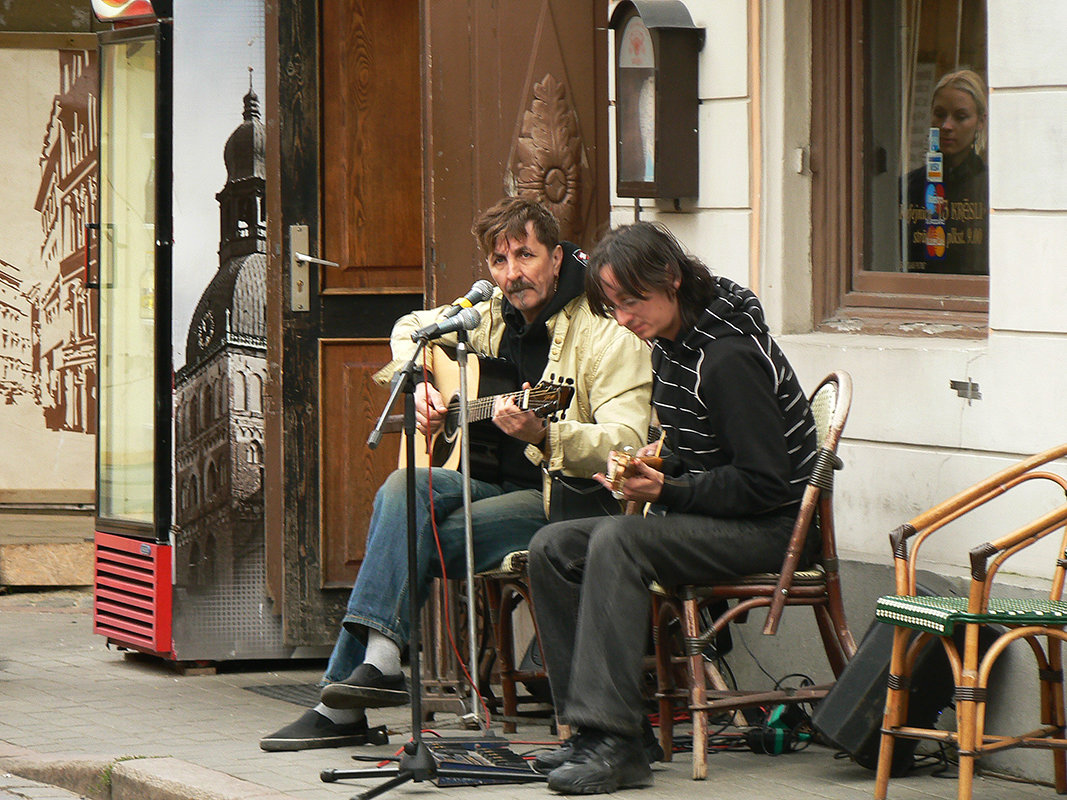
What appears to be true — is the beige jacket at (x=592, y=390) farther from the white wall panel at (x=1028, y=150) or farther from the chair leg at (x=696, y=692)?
the white wall panel at (x=1028, y=150)

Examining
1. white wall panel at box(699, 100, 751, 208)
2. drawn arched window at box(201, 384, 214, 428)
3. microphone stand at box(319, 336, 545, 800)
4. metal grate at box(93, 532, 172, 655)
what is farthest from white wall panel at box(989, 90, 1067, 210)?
metal grate at box(93, 532, 172, 655)

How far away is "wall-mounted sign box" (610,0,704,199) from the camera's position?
6.03 metres

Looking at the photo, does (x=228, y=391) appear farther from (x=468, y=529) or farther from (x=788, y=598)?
(x=788, y=598)

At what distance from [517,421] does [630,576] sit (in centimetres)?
65

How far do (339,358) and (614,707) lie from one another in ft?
9.12

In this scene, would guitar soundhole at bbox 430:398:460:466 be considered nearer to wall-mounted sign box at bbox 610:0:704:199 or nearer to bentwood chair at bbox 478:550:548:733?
bentwood chair at bbox 478:550:548:733

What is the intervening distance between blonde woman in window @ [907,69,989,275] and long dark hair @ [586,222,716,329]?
1.07 m

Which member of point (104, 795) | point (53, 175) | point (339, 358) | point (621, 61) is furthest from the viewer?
point (53, 175)

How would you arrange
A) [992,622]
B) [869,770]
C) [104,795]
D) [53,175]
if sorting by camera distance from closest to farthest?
1. [992,622]
2. [869,770]
3. [104,795]
4. [53,175]

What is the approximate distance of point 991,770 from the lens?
193 inches

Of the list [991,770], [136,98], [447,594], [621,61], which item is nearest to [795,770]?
[991,770]

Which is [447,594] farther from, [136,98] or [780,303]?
[136,98]

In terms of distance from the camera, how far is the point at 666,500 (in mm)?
4730

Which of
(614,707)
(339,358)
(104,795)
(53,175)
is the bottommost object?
(104,795)
